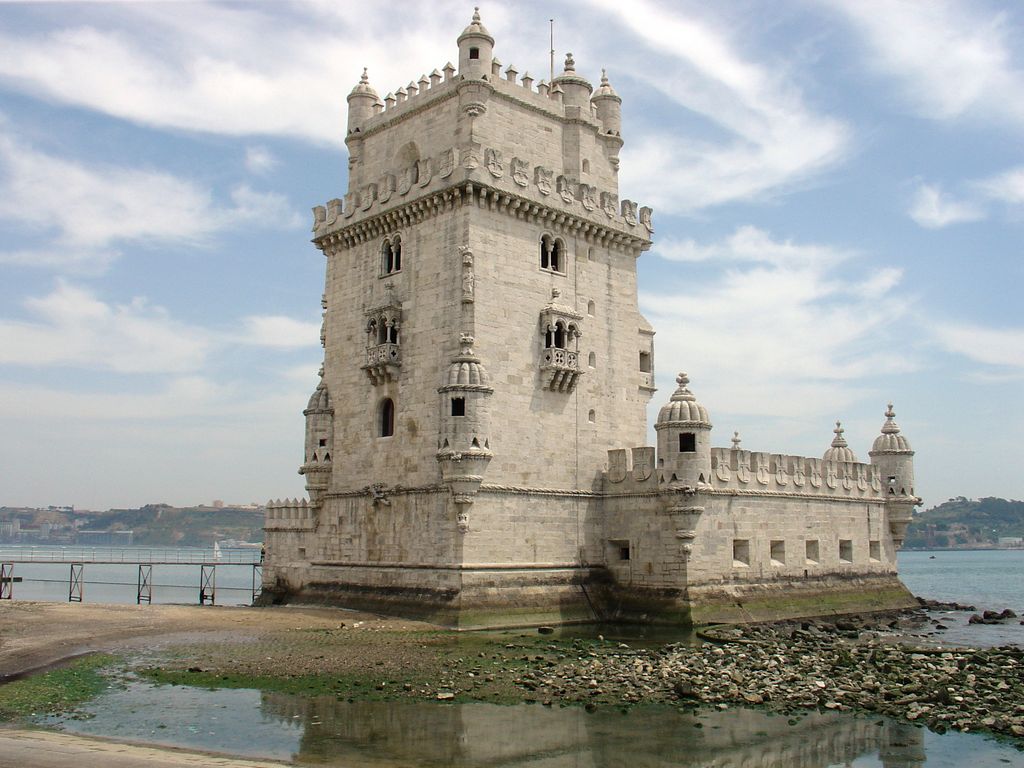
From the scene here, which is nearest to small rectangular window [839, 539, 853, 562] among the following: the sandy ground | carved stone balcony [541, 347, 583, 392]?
carved stone balcony [541, 347, 583, 392]

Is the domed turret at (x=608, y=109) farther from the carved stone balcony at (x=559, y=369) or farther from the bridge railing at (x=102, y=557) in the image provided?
the bridge railing at (x=102, y=557)

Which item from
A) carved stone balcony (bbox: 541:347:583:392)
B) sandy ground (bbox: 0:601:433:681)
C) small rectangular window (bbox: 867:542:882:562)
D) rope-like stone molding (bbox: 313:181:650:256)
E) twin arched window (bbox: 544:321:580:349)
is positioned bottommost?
sandy ground (bbox: 0:601:433:681)

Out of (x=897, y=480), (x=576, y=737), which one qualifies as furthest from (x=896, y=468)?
(x=576, y=737)

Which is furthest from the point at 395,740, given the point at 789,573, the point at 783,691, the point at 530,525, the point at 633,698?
the point at 789,573

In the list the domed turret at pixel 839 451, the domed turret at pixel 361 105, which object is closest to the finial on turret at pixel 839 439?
the domed turret at pixel 839 451

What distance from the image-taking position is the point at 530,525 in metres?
34.6

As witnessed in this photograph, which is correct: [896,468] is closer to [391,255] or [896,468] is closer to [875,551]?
[875,551]

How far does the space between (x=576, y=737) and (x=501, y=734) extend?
146 centimetres

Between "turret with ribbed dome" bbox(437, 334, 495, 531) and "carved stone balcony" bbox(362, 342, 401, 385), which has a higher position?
"carved stone balcony" bbox(362, 342, 401, 385)

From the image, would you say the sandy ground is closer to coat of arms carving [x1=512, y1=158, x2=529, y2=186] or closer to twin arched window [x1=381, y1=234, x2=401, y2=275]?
twin arched window [x1=381, y1=234, x2=401, y2=275]

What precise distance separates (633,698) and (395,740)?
6186 mm

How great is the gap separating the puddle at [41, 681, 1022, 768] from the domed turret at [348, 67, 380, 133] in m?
25.7

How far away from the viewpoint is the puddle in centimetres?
1784

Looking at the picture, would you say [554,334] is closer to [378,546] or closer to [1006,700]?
[378,546]
